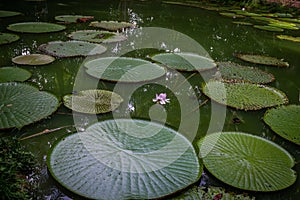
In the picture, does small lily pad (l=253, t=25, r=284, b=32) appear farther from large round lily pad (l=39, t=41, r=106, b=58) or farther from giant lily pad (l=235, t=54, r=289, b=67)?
large round lily pad (l=39, t=41, r=106, b=58)

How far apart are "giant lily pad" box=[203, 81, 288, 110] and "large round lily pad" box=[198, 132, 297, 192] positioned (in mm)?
559

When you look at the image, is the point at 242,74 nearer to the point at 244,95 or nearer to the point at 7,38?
the point at 244,95

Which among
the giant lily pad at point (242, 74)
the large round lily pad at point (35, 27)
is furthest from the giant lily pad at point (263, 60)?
the large round lily pad at point (35, 27)

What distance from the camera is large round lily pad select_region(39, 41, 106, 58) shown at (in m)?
3.45

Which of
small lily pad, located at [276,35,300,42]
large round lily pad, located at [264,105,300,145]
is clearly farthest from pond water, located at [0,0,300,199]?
small lily pad, located at [276,35,300,42]

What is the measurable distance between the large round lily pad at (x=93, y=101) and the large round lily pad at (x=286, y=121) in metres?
1.23

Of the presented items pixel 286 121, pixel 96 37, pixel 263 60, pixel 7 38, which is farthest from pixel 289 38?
pixel 7 38

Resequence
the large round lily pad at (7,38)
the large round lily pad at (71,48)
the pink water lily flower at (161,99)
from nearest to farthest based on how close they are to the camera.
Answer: the pink water lily flower at (161,99)
the large round lily pad at (71,48)
the large round lily pad at (7,38)

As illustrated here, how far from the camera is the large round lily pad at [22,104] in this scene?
6.51 feet

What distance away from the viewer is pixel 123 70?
296 centimetres

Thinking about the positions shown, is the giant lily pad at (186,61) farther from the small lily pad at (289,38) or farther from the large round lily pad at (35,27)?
the small lily pad at (289,38)

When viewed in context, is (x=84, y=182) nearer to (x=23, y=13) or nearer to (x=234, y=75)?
(x=234, y=75)

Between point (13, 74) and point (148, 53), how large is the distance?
1751 millimetres

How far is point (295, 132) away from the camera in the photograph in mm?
2162
